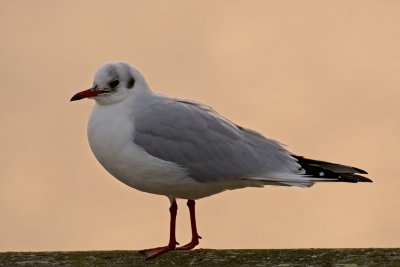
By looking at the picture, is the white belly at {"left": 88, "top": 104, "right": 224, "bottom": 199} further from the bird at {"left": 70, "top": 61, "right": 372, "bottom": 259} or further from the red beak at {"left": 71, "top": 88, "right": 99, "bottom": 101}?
the red beak at {"left": 71, "top": 88, "right": 99, "bottom": 101}

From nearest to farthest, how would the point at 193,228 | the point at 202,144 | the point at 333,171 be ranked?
the point at 333,171, the point at 202,144, the point at 193,228

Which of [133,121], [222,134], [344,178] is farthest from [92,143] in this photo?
[344,178]

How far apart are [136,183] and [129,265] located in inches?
40.2

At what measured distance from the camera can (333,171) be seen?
27.7ft

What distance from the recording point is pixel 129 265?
24.2 feet

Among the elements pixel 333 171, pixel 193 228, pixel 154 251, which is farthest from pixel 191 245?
pixel 333 171

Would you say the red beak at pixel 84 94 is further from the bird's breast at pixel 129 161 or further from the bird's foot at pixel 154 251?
the bird's foot at pixel 154 251

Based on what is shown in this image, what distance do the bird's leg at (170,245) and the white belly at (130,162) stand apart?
12.9 inches

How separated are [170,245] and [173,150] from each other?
0.79m

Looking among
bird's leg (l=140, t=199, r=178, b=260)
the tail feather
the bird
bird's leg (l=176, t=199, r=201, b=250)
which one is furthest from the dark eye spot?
the tail feather

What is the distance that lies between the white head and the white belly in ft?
0.39

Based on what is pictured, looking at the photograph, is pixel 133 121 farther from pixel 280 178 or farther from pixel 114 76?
pixel 280 178

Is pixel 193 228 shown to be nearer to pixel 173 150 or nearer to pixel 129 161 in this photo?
pixel 173 150

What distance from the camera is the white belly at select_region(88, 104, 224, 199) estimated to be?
26.9 feet
